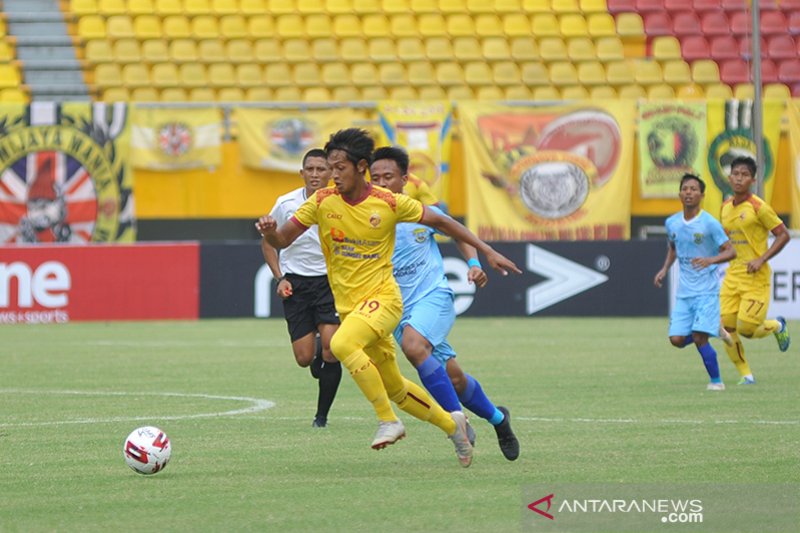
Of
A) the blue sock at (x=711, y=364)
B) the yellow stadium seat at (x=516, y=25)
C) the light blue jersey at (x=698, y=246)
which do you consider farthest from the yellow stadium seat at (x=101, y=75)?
the blue sock at (x=711, y=364)

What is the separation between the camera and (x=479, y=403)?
928 centimetres

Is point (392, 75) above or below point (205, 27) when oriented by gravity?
below

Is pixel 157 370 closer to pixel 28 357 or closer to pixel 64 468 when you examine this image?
Result: pixel 28 357

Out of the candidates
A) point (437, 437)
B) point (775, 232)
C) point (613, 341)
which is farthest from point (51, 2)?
point (437, 437)

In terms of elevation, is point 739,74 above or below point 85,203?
above

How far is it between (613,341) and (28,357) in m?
7.33

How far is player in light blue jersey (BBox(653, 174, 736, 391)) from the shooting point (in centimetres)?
1444

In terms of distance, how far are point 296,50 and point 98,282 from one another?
7451mm

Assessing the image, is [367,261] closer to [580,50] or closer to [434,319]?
[434,319]

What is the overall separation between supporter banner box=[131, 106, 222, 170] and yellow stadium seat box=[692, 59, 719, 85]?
30.9ft

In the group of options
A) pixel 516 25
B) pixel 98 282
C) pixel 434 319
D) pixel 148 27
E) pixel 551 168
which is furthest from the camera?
pixel 516 25

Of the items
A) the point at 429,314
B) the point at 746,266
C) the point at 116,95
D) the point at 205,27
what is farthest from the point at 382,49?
the point at 429,314

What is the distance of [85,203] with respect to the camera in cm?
2603

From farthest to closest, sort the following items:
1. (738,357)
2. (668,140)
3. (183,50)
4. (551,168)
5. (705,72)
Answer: (705,72) < (183,50) < (551,168) < (668,140) < (738,357)
